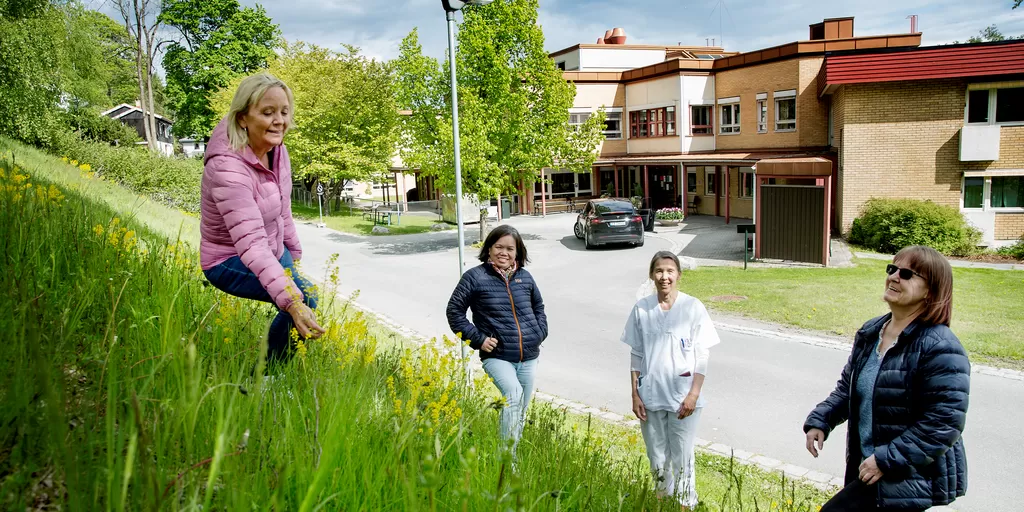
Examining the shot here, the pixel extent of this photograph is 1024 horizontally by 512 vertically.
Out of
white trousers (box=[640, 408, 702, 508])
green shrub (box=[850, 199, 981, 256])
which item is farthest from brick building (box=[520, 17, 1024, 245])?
white trousers (box=[640, 408, 702, 508])

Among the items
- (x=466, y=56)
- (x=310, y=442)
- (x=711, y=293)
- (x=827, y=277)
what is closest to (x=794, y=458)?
(x=310, y=442)

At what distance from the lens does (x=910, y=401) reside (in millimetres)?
3732

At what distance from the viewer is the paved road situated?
736cm

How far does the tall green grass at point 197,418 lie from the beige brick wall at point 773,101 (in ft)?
Result: 105

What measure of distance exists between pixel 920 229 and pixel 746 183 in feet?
43.4

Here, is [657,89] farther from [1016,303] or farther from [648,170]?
[1016,303]

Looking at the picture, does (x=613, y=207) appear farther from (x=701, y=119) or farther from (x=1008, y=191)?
(x=701, y=119)

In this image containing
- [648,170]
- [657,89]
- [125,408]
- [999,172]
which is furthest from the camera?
[648,170]

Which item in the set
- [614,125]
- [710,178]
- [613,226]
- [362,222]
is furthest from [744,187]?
[362,222]

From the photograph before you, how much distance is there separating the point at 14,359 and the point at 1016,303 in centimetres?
1745

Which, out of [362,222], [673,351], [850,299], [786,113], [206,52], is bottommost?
[850,299]

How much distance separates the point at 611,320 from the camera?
14.5 meters

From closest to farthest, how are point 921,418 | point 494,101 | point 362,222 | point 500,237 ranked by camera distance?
1. point 921,418
2. point 500,237
3. point 494,101
4. point 362,222

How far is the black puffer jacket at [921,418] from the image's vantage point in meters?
3.60
